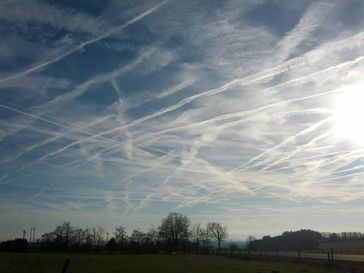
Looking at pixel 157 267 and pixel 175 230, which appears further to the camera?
pixel 175 230

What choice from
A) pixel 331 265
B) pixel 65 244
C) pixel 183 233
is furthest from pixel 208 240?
pixel 331 265

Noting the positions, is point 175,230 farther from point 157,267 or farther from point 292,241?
point 157,267

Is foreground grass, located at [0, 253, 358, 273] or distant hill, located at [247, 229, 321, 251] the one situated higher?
distant hill, located at [247, 229, 321, 251]

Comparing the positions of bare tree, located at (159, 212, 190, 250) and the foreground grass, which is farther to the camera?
bare tree, located at (159, 212, 190, 250)

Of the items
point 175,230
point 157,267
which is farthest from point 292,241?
point 157,267

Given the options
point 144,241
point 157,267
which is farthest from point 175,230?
point 157,267

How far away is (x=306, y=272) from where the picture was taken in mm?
37594

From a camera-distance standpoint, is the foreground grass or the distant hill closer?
the foreground grass

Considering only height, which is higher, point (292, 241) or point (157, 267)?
point (292, 241)

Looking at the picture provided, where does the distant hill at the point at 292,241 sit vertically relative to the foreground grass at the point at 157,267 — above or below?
above

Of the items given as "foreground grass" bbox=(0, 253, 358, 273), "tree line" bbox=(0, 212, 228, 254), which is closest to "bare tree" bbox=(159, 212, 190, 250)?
"tree line" bbox=(0, 212, 228, 254)

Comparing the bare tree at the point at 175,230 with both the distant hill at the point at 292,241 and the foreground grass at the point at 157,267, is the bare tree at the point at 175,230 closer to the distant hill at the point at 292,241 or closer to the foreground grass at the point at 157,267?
the distant hill at the point at 292,241

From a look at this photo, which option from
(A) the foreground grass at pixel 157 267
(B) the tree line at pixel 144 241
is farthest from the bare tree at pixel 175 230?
(A) the foreground grass at pixel 157 267

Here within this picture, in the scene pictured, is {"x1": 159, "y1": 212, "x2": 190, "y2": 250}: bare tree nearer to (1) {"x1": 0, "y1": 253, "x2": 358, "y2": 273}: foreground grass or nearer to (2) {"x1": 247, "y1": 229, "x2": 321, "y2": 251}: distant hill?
(2) {"x1": 247, "y1": 229, "x2": 321, "y2": 251}: distant hill
